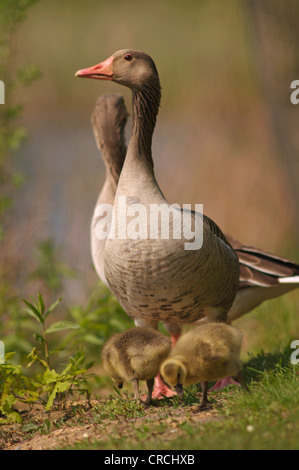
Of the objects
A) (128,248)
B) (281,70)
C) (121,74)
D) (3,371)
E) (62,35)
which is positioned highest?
(62,35)

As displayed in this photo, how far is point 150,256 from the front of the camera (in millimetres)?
3914

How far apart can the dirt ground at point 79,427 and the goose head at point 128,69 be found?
2.47m

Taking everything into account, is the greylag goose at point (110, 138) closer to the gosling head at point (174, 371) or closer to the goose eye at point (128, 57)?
the goose eye at point (128, 57)

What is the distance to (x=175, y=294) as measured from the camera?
4039mm

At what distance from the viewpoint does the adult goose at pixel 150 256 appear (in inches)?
155

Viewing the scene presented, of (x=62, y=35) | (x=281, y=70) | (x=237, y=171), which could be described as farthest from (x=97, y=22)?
(x=281, y=70)

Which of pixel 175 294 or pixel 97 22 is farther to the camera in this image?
pixel 97 22

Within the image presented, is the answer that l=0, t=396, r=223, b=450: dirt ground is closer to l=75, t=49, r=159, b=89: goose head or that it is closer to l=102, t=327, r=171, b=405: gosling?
l=102, t=327, r=171, b=405: gosling

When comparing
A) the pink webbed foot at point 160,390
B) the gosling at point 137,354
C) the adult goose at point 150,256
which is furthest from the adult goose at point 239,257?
the gosling at point 137,354

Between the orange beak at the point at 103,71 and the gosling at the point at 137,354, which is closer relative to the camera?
the gosling at the point at 137,354

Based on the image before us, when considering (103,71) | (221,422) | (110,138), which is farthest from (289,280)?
(103,71)

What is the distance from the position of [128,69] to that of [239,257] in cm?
232

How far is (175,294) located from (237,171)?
22.8 feet
